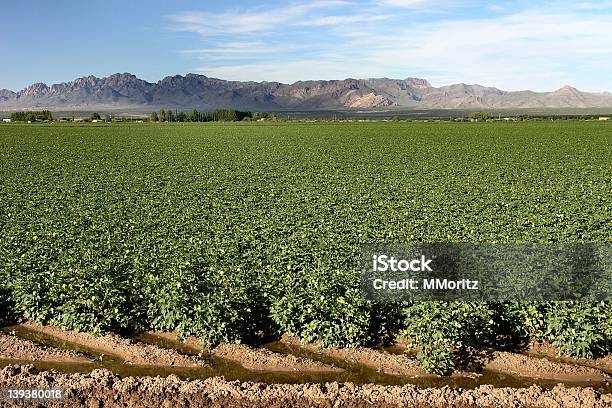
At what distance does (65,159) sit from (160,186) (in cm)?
2281

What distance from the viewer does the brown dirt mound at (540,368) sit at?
10772 millimetres

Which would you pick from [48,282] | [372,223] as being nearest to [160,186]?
[372,223]

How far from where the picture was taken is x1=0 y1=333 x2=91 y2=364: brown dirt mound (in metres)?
11.5

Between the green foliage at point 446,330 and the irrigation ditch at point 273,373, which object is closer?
the irrigation ditch at point 273,373

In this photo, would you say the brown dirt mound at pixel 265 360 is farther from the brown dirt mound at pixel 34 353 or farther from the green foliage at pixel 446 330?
the brown dirt mound at pixel 34 353

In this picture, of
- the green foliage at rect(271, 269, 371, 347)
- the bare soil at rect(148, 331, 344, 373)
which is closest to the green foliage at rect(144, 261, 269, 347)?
the bare soil at rect(148, 331, 344, 373)

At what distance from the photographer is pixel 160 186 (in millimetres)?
33000

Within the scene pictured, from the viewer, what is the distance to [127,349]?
11.7m

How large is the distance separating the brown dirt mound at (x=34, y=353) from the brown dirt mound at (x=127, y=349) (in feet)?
1.54

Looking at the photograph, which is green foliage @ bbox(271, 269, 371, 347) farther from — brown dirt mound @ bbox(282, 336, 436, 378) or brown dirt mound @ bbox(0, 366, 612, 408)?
brown dirt mound @ bbox(0, 366, 612, 408)

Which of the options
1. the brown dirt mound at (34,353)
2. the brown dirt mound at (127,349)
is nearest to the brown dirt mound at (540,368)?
the brown dirt mound at (127,349)

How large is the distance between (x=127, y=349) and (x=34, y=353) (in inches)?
78.3

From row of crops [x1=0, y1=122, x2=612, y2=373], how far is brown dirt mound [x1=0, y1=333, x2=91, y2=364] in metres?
0.81

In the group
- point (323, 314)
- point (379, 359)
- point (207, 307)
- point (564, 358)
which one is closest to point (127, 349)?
point (207, 307)
